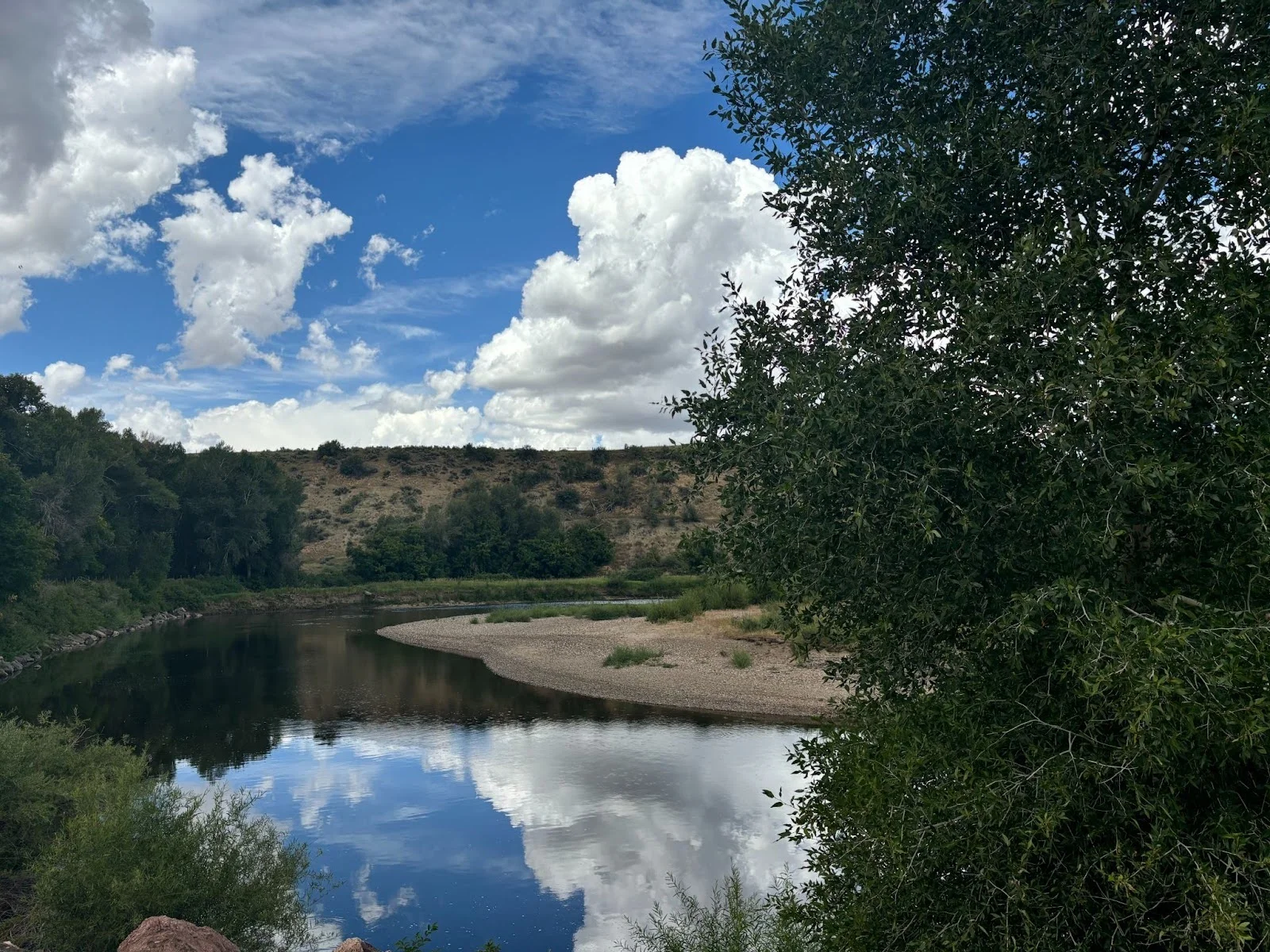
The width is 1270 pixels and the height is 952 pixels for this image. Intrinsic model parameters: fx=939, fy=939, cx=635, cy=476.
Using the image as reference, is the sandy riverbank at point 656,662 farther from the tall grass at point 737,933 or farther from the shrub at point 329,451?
the shrub at point 329,451

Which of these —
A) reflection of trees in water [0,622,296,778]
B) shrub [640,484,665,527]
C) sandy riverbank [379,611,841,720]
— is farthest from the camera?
shrub [640,484,665,527]

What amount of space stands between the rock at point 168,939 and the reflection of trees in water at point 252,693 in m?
13.8

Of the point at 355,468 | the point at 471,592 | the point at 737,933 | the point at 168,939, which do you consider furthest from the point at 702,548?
the point at 355,468

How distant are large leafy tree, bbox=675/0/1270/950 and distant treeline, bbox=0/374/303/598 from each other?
40849mm

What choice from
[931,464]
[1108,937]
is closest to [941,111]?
[931,464]

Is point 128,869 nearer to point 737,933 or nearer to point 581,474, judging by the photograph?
point 737,933

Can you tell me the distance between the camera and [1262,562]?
555 centimetres

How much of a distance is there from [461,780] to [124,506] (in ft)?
148

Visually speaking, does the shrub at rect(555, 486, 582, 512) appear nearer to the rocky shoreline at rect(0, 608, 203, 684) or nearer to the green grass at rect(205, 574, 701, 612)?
the green grass at rect(205, 574, 701, 612)

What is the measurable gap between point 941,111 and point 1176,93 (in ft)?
5.83

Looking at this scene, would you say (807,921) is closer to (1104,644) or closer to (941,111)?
(1104,644)

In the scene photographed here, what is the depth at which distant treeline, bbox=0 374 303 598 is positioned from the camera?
4122 centimetres

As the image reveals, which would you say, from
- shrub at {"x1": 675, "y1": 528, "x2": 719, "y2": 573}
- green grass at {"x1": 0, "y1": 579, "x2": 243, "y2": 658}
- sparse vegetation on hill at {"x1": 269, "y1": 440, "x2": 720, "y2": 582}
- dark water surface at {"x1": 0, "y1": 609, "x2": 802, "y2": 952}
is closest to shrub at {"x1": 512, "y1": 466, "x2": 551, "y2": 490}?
sparse vegetation on hill at {"x1": 269, "y1": 440, "x2": 720, "y2": 582}

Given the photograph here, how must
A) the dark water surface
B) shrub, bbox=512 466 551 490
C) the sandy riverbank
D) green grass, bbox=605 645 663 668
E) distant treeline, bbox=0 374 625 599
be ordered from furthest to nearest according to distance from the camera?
shrub, bbox=512 466 551 490 → distant treeline, bbox=0 374 625 599 → green grass, bbox=605 645 663 668 → the sandy riverbank → the dark water surface
